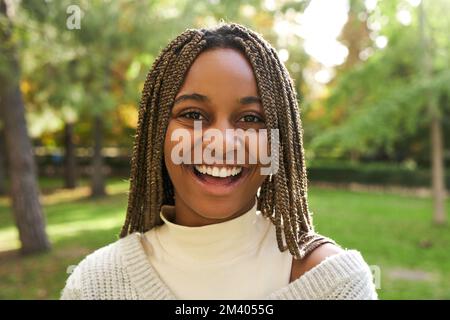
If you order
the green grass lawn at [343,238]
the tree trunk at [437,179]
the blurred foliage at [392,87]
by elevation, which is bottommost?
the green grass lawn at [343,238]

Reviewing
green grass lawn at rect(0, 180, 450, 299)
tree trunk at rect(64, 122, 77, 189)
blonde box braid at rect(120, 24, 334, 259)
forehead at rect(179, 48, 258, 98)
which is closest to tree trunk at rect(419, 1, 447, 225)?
green grass lawn at rect(0, 180, 450, 299)

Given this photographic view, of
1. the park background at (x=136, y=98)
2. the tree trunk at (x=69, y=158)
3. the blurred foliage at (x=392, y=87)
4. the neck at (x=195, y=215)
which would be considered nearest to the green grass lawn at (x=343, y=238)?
the park background at (x=136, y=98)

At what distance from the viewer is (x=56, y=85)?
29.3 ft

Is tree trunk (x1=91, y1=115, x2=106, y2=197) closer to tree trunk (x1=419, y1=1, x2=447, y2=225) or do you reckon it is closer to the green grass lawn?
the green grass lawn

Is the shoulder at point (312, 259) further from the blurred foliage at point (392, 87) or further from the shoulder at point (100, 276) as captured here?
the blurred foliage at point (392, 87)

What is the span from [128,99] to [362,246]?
6.49 m

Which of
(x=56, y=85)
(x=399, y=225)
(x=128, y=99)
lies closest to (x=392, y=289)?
(x=399, y=225)

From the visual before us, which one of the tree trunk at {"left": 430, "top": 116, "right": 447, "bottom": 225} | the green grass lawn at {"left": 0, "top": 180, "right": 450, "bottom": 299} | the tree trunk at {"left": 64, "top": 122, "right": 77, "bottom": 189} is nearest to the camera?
Answer: the green grass lawn at {"left": 0, "top": 180, "right": 450, "bottom": 299}

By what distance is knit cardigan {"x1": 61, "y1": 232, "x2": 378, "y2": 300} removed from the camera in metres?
1.20

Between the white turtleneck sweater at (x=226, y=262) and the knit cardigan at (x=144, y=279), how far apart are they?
0.12ft

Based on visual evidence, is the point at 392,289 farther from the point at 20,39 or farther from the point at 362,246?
the point at 20,39

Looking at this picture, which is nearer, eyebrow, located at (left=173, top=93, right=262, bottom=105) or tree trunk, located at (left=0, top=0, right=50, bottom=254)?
eyebrow, located at (left=173, top=93, right=262, bottom=105)

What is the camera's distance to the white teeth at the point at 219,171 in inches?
46.9

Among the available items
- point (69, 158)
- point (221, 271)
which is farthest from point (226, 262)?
point (69, 158)
